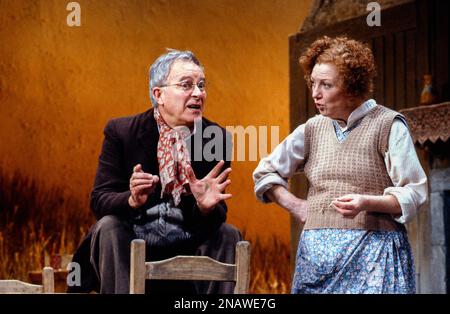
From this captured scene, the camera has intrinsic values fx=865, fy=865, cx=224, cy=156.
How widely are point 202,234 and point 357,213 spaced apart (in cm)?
86

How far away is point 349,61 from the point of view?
2797 mm

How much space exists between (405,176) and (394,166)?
5cm

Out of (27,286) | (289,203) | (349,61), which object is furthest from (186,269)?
(349,61)

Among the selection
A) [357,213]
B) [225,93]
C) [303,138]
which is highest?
[225,93]

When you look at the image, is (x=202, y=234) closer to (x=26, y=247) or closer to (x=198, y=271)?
(x=198, y=271)

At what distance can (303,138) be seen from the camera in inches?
113

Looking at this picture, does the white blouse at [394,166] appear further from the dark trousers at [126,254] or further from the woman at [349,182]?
the dark trousers at [126,254]

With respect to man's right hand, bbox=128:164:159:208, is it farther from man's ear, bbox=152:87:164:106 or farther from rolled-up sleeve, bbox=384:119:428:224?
rolled-up sleeve, bbox=384:119:428:224

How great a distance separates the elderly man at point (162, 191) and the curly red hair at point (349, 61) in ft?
1.92

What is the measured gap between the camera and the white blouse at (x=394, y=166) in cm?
263

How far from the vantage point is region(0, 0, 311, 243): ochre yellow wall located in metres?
4.39

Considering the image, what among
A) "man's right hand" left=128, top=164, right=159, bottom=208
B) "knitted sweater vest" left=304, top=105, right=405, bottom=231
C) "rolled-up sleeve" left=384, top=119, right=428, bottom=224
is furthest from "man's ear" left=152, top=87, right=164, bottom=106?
"rolled-up sleeve" left=384, top=119, right=428, bottom=224

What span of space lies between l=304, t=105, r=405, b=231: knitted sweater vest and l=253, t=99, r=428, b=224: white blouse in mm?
33
